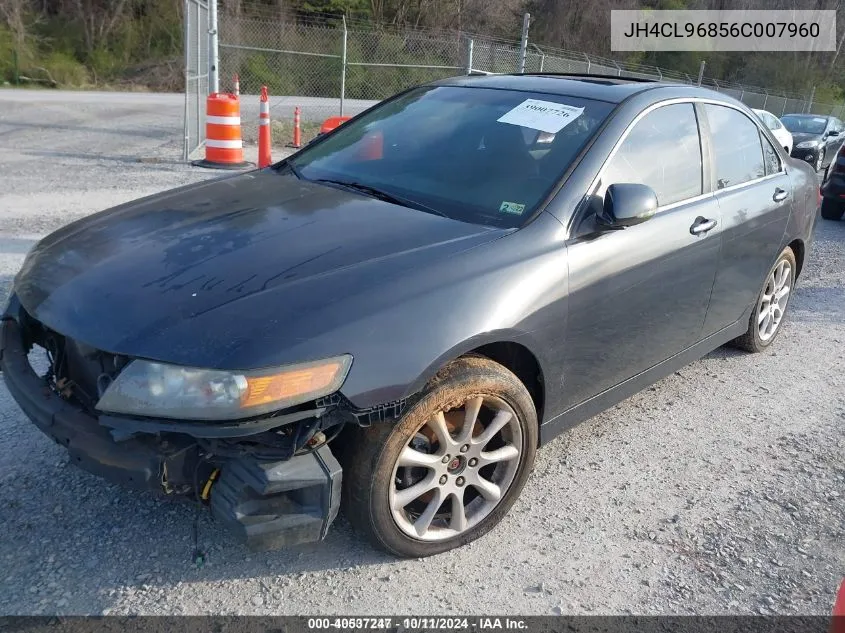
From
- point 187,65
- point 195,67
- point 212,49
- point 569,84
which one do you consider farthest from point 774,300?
point 212,49

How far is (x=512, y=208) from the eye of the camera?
3.08 metres

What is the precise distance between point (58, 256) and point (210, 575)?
4.54 ft

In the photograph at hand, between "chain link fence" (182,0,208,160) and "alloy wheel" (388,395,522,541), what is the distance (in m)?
8.95

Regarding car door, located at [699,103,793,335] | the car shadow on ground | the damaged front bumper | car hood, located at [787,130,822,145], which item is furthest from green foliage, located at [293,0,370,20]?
the damaged front bumper

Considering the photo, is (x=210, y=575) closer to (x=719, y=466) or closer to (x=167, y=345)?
(x=167, y=345)

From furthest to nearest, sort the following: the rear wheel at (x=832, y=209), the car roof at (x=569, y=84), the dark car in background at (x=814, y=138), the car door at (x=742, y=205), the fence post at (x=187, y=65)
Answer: the dark car in background at (x=814, y=138) → the rear wheel at (x=832, y=209) → the fence post at (x=187, y=65) → the car door at (x=742, y=205) → the car roof at (x=569, y=84)

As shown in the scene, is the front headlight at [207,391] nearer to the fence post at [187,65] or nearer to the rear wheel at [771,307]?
the rear wheel at [771,307]

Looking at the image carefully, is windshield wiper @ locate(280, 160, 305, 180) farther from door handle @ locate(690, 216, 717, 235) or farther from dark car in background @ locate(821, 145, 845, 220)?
dark car in background @ locate(821, 145, 845, 220)

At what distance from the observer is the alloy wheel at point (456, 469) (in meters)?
2.68

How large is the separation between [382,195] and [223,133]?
754cm

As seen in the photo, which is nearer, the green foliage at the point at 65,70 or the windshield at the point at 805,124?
the windshield at the point at 805,124

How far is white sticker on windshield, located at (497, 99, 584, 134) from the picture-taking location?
342 centimetres

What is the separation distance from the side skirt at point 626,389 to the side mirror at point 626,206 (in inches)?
32.0

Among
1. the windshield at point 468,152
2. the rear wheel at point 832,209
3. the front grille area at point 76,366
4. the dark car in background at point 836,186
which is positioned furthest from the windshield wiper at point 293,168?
the rear wheel at point 832,209
